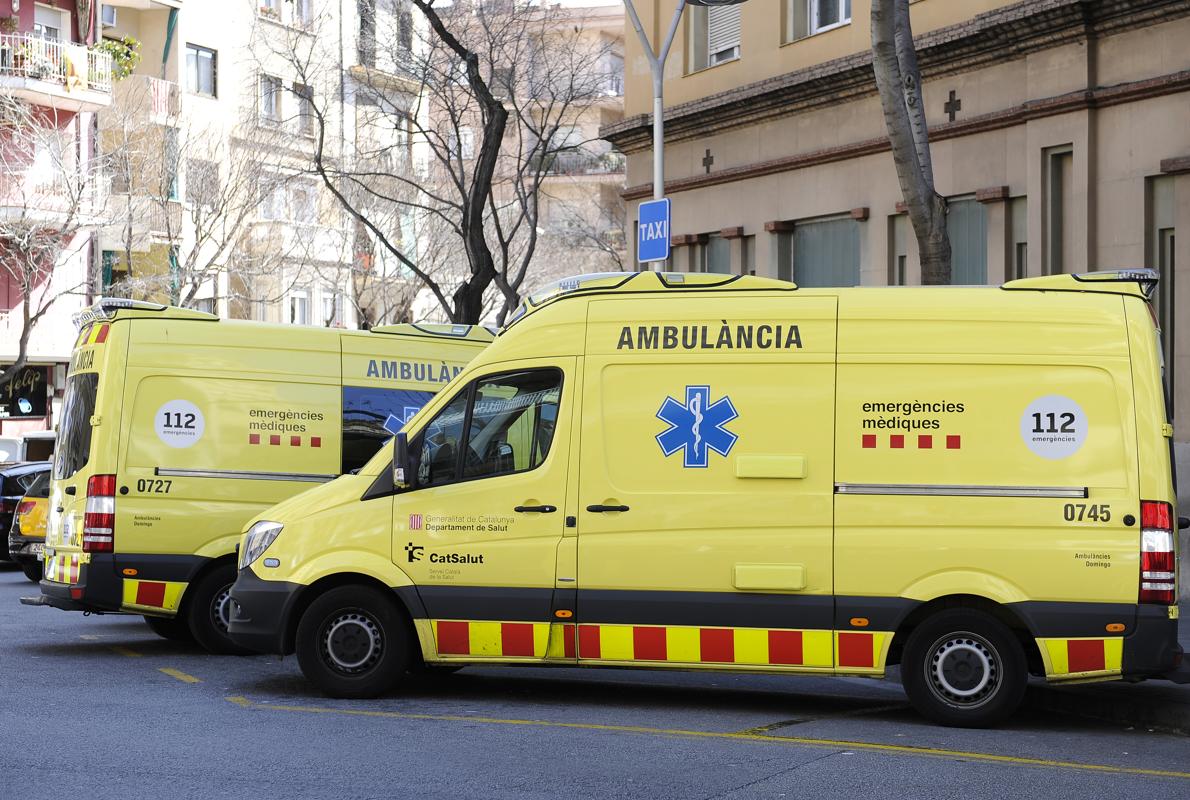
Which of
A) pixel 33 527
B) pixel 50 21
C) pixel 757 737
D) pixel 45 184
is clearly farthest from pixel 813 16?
pixel 50 21

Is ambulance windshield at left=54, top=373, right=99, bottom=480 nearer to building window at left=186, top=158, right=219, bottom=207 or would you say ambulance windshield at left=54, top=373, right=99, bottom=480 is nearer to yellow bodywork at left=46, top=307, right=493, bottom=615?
yellow bodywork at left=46, top=307, right=493, bottom=615

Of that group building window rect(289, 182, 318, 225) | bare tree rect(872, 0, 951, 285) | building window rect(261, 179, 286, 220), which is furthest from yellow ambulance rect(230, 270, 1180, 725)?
building window rect(261, 179, 286, 220)

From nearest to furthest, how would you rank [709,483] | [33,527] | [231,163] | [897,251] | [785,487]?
[785,487] < [709,483] < [33,527] < [897,251] < [231,163]

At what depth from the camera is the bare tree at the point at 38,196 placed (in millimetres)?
34812

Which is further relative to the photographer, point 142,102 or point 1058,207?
point 142,102

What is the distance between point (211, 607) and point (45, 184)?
26.2m

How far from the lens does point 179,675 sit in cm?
1099

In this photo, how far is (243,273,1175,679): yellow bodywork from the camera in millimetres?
8977

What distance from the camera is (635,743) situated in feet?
27.6

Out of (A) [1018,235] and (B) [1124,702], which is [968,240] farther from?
(B) [1124,702]

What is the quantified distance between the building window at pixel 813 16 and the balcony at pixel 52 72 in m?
21.7

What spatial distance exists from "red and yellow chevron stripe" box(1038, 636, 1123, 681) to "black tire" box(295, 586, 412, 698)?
3.70 meters

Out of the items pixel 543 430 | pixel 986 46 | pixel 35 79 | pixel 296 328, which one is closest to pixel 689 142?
pixel 986 46

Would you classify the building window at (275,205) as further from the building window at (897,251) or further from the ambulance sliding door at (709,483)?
→ the ambulance sliding door at (709,483)
